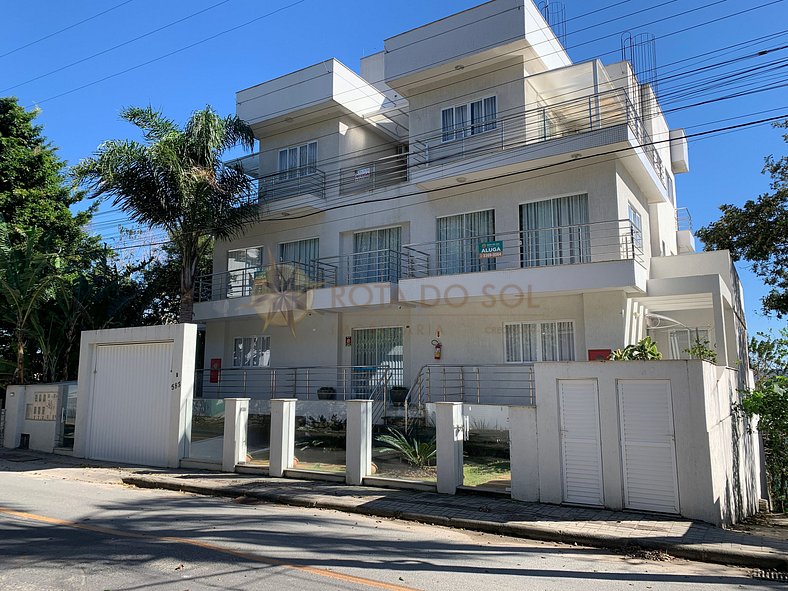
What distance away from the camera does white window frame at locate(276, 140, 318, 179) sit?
21.4 m

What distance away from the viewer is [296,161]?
2197 cm

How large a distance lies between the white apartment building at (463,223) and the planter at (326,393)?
99 cm

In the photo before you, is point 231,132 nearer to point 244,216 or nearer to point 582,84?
point 244,216

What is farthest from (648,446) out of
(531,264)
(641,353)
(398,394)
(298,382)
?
(298,382)

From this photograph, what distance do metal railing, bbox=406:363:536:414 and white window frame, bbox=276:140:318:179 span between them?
346 inches

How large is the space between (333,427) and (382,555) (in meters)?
9.14

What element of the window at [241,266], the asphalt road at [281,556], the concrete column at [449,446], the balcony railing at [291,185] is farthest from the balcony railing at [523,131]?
the asphalt road at [281,556]

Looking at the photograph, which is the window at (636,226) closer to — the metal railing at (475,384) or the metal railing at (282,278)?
the metal railing at (475,384)

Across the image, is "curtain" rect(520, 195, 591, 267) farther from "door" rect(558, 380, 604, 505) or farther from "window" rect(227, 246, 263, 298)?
"window" rect(227, 246, 263, 298)

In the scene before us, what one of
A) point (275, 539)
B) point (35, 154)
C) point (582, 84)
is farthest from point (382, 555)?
point (35, 154)

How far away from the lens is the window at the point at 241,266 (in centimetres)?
2170

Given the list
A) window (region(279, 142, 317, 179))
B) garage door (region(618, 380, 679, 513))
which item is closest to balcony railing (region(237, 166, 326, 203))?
window (region(279, 142, 317, 179))

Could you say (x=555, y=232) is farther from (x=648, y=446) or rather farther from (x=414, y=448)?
(x=648, y=446)

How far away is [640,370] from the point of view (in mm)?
9156
